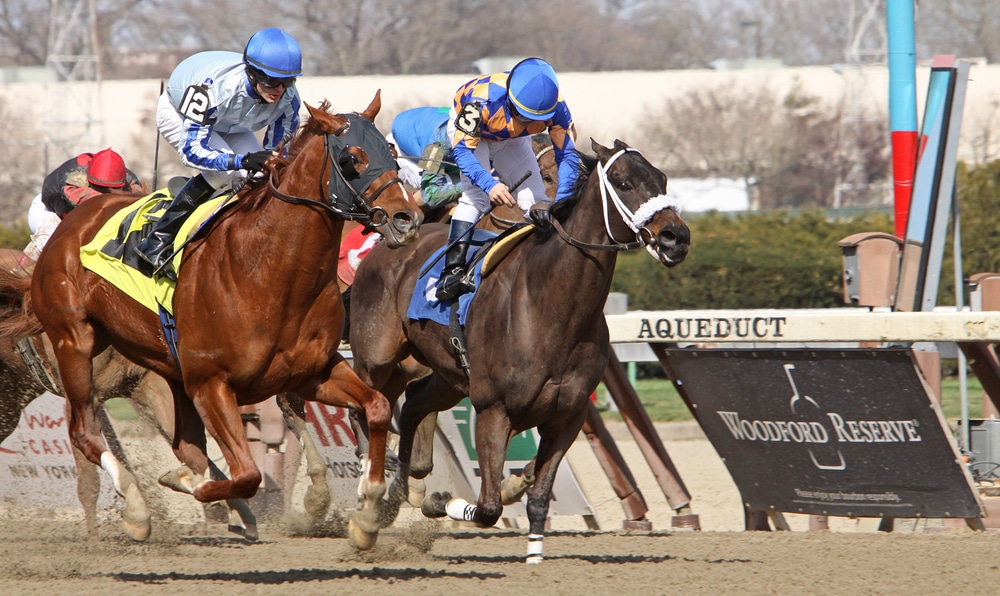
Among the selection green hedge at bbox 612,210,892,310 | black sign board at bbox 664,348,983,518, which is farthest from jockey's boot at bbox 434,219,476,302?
green hedge at bbox 612,210,892,310

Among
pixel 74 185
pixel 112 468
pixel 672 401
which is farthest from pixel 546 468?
pixel 672 401

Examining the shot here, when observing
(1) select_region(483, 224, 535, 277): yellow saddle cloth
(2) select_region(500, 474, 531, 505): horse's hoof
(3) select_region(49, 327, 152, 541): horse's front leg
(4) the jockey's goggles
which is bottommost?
(2) select_region(500, 474, 531, 505): horse's hoof

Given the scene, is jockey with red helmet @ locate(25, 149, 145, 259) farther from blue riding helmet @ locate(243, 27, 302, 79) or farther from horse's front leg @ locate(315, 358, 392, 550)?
horse's front leg @ locate(315, 358, 392, 550)

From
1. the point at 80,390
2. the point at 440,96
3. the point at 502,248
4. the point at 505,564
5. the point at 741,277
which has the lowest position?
the point at 505,564

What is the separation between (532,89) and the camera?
5.63 m

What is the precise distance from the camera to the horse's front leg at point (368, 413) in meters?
5.05

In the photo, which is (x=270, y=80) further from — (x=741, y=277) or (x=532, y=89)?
(x=741, y=277)

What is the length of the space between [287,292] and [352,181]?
50cm

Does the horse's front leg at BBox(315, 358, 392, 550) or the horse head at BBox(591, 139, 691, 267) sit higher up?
the horse head at BBox(591, 139, 691, 267)

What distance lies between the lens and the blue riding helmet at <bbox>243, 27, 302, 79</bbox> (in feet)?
17.0

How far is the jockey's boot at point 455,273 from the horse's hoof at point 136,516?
149 cm

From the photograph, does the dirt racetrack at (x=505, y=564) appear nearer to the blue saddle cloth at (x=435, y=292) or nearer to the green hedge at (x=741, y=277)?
the blue saddle cloth at (x=435, y=292)

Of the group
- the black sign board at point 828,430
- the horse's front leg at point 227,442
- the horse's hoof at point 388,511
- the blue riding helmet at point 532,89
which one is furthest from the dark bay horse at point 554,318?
the black sign board at point 828,430

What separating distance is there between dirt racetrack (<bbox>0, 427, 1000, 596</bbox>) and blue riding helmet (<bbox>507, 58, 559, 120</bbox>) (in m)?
1.90
